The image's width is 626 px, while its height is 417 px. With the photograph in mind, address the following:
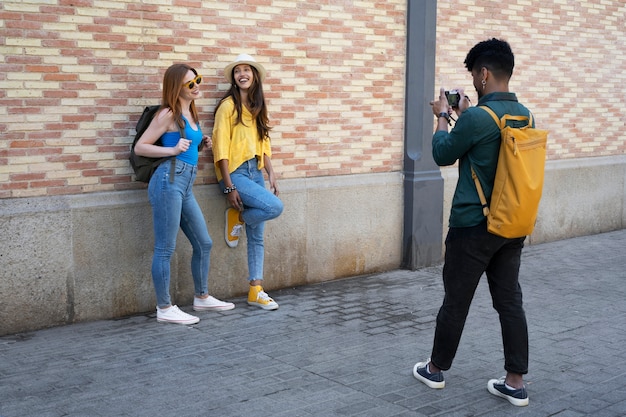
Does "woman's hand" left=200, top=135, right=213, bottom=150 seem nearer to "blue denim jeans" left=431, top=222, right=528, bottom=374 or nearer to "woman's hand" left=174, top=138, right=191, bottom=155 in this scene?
"woman's hand" left=174, top=138, right=191, bottom=155

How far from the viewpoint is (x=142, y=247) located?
686cm

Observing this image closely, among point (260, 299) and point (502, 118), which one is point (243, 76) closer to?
point (260, 299)

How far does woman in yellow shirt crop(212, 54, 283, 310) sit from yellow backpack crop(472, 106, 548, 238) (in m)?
2.70

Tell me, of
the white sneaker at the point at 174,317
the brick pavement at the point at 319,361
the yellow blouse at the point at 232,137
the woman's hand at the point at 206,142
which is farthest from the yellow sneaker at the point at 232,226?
the white sneaker at the point at 174,317

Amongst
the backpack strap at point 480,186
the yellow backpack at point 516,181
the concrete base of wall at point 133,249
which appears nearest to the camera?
the yellow backpack at point 516,181

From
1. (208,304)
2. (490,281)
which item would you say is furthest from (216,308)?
(490,281)

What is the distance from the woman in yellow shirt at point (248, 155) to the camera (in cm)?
697

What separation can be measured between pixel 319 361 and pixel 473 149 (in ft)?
6.02

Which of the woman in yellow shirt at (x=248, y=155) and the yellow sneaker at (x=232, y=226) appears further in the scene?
the yellow sneaker at (x=232, y=226)

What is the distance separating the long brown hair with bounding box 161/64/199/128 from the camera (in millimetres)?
6414

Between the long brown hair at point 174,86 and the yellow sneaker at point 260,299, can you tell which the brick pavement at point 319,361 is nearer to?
the yellow sneaker at point 260,299

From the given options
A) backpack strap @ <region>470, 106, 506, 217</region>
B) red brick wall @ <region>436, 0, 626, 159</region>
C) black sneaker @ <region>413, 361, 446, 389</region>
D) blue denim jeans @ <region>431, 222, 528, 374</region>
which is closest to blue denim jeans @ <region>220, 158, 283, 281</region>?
black sneaker @ <region>413, 361, 446, 389</region>

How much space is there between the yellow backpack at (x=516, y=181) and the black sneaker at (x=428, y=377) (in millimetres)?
1018

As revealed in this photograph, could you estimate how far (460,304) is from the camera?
193 inches
